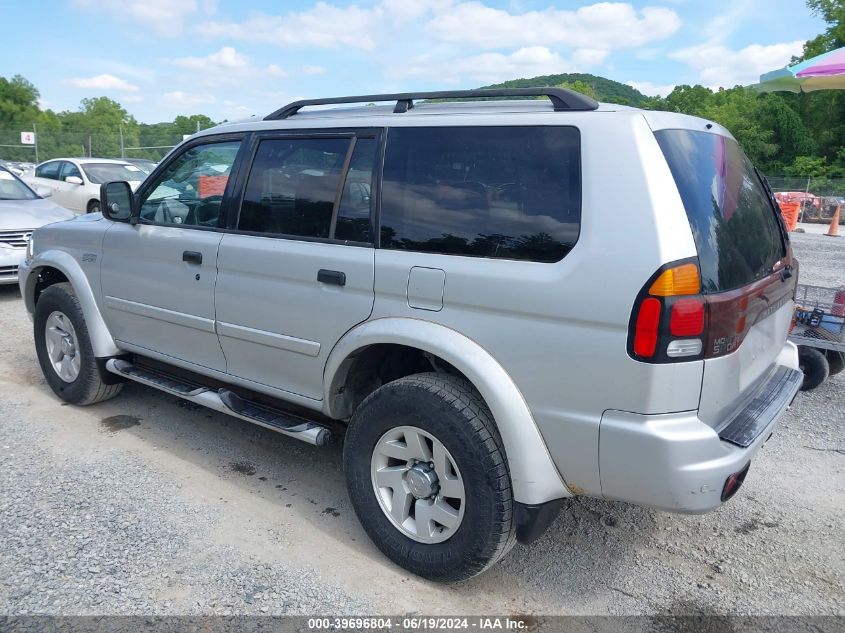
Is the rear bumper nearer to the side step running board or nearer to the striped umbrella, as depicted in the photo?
the side step running board

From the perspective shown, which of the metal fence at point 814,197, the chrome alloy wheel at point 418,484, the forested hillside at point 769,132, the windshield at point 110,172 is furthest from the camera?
the forested hillside at point 769,132

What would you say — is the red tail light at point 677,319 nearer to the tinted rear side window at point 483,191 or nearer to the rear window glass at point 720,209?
the rear window glass at point 720,209

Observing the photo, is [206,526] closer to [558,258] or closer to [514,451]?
[514,451]

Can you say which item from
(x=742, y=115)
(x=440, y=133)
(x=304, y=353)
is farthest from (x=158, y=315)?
(x=742, y=115)

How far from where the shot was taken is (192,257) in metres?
3.63

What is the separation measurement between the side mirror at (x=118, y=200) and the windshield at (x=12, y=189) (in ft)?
19.6

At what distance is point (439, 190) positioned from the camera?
2.81 metres

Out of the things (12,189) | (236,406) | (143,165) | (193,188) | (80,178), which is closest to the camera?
(236,406)

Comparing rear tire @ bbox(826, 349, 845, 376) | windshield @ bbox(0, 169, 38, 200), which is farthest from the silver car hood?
rear tire @ bbox(826, 349, 845, 376)

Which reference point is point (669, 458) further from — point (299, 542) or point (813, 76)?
point (813, 76)

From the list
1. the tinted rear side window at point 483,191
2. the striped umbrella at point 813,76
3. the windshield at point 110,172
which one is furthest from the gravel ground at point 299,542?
the windshield at point 110,172

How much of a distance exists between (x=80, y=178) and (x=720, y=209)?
44.3ft

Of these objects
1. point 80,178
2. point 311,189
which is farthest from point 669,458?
point 80,178

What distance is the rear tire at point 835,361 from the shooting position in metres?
5.17
